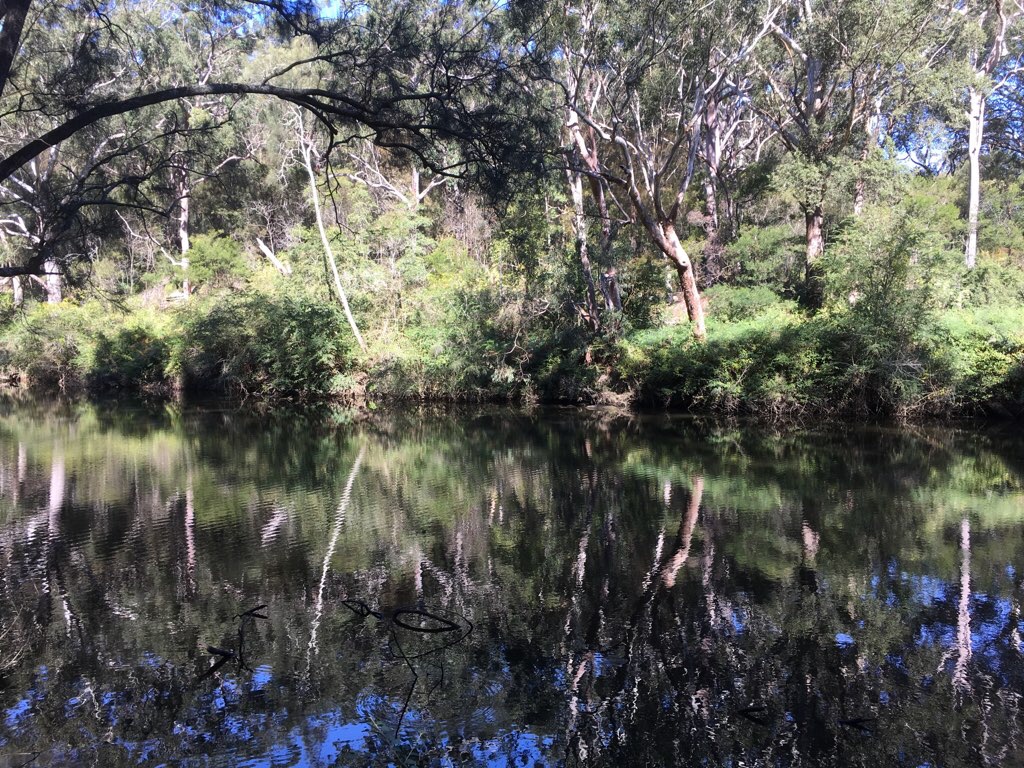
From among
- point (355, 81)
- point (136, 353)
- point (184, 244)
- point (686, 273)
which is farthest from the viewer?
point (184, 244)

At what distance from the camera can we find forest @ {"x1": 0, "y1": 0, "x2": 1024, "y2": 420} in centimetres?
874

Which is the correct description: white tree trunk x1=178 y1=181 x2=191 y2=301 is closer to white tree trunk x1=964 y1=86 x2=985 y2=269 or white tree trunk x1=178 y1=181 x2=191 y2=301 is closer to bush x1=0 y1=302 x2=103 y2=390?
bush x1=0 y1=302 x2=103 y2=390

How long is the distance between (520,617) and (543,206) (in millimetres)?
15995

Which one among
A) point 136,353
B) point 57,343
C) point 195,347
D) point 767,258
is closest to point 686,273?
point 767,258

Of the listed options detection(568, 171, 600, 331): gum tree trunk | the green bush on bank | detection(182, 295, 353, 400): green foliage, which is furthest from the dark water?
the green bush on bank

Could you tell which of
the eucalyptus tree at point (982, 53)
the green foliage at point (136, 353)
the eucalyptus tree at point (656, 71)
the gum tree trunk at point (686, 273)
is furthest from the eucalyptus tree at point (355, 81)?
the green foliage at point (136, 353)

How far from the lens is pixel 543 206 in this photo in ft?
67.9

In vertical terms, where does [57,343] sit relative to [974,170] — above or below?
below

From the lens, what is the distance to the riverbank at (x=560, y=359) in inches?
631

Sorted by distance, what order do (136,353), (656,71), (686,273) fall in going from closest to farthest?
(656,71)
(686,273)
(136,353)

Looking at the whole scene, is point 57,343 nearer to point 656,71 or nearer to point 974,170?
point 656,71

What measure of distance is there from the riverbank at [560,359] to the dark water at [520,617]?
430cm

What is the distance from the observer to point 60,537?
28.4 ft

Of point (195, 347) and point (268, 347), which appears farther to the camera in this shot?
point (195, 347)
